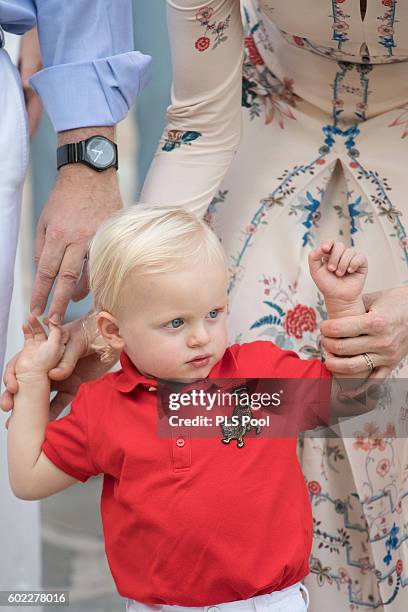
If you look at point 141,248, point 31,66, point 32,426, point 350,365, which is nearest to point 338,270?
point 350,365

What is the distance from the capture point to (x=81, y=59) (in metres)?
1.60

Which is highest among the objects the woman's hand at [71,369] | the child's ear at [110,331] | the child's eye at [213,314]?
the child's eye at [213,314]

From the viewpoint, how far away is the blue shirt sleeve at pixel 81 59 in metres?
1.58

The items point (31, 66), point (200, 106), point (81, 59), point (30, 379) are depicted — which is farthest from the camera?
point (31, 66)

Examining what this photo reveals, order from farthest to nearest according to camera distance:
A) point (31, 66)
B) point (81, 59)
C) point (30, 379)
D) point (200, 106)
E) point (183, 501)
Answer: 1. point (31, 66)
2. point (200, 106)
3. point (81, 59)
4. point (30, 379)
5. point (183, 501)

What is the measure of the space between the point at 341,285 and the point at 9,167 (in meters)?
0.49

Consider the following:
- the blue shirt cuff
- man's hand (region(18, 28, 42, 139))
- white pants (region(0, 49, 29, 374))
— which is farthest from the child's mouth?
man's hand (region(18, 28, 42, 139))

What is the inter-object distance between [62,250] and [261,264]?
1.24 feet

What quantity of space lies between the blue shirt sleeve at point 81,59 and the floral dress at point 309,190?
0.38 feet

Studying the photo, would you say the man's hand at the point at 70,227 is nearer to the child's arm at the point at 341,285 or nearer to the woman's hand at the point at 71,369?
the woman's hand at the point at 71,369

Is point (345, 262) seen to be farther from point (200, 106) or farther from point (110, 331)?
point (200, 106)

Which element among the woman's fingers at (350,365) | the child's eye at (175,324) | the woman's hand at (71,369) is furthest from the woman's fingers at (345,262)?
the woman's hand at (71,369)

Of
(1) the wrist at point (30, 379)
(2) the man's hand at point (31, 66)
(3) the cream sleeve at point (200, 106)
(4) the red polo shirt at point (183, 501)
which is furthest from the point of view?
(2) the man's hand at point (31, 66)

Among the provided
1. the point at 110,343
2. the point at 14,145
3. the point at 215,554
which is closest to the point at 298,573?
the point at 215,554
